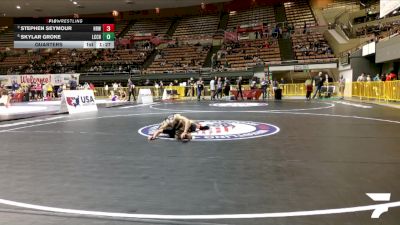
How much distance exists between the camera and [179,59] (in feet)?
128

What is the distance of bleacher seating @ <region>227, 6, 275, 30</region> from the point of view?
41.3m

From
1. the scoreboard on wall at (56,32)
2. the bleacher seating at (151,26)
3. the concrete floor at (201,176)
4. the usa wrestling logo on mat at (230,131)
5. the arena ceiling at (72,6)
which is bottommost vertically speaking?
the concrete floor at (201,176)

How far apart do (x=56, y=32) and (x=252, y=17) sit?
30.4 m

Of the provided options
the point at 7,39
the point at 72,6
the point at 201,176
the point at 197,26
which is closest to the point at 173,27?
the point at 197,26

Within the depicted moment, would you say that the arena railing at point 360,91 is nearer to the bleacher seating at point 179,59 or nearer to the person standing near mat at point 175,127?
the bleacher seating at point 179,59

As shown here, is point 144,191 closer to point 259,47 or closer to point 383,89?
point 383,89

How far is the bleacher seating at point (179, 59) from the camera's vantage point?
3660 cm

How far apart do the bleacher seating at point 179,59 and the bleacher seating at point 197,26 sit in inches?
86.3

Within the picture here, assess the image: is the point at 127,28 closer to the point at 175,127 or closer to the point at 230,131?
the point at 230,131

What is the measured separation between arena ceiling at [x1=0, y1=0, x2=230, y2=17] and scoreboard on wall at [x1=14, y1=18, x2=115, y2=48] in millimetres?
24913

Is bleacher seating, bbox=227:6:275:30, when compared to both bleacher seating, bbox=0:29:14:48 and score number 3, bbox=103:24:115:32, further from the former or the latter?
bleacher seating, bbox=0:29:14:48

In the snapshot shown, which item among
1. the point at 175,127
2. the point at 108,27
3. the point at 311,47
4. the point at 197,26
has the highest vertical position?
the point at 197,26

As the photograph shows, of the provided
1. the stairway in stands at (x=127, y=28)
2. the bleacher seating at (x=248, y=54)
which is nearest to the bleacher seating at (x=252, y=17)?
the bleacher seating at (x=248, y=54)

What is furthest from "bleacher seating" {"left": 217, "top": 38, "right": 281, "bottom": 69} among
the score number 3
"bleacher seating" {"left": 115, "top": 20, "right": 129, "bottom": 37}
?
the score number 3
